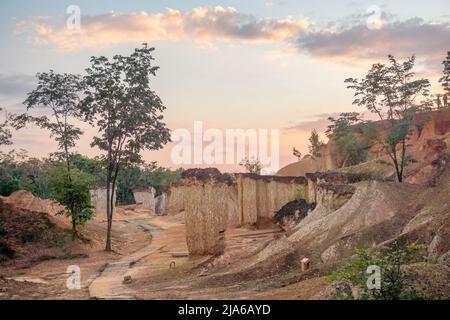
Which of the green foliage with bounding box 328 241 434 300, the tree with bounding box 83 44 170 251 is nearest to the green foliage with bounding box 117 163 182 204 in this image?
the tree with bounding box 83 44 170 251

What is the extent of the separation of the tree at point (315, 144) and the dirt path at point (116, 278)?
3242 cm

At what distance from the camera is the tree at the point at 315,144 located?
58.0m

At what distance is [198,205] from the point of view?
19.3 meters

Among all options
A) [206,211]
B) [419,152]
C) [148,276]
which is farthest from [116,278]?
[419,152]

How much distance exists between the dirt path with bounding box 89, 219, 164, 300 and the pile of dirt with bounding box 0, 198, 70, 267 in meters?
3.82

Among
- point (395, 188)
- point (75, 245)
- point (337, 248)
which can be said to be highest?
point (395, 188)

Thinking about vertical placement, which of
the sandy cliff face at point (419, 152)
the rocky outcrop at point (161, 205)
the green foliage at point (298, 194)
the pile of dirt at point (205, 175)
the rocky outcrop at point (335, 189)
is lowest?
the rocky outcrop at point (161, 205)

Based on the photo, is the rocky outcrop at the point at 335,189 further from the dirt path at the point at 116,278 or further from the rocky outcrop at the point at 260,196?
the dirt path at the point at 116,278

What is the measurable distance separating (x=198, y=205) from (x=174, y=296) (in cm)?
801

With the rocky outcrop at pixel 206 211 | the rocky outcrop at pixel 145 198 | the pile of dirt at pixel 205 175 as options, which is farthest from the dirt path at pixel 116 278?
the rocky outcrop at pixel 145 198

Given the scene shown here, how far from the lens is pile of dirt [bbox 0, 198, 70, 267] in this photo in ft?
75.7

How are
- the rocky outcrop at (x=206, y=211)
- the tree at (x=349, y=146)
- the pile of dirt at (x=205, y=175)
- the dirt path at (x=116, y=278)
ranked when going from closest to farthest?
the dirt path at (x=116, y=278) → the rocky outcrop at (x=206, y=211) → the pile of dirt at (x=205, y=175) → the tree at (x=349, y=146)
